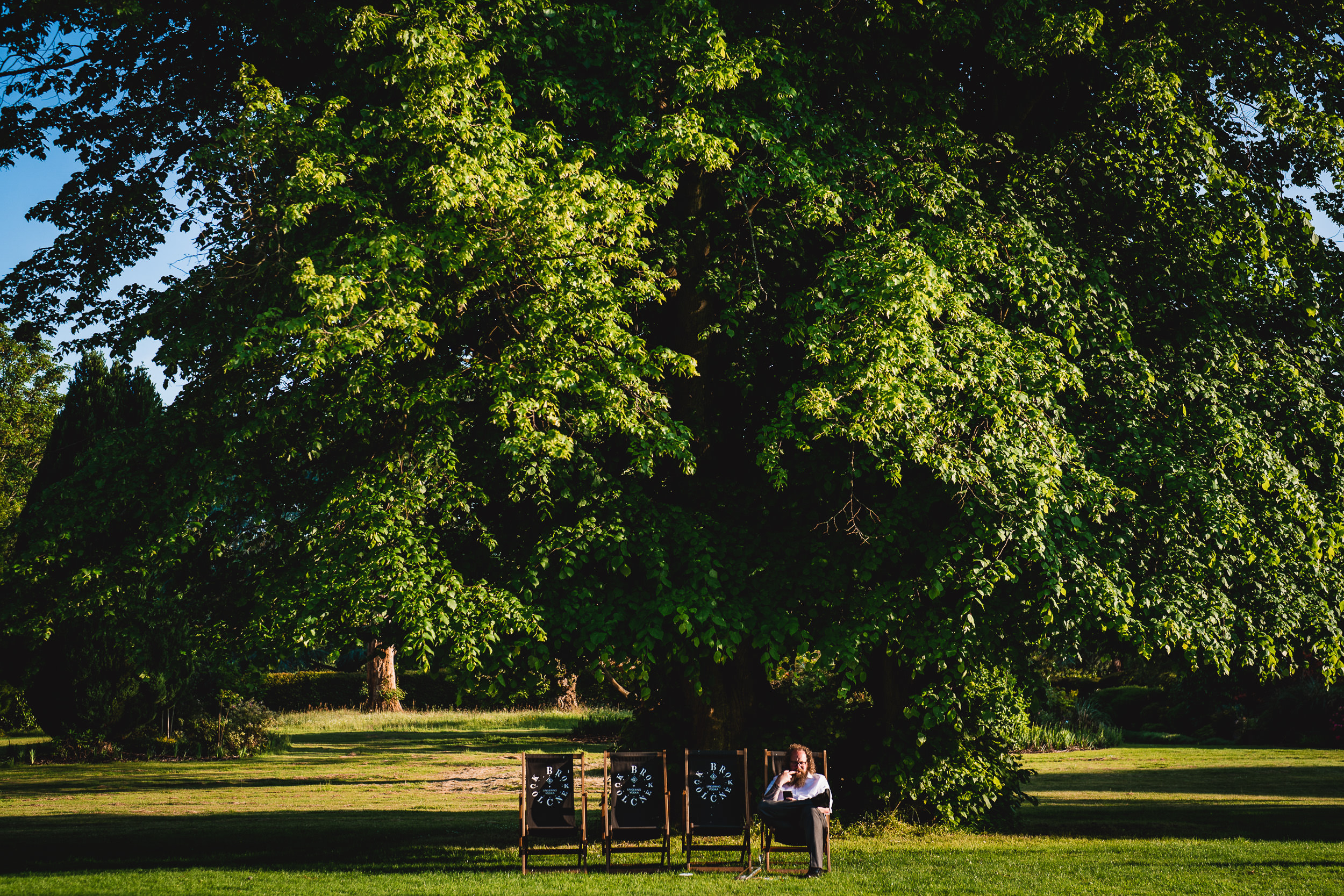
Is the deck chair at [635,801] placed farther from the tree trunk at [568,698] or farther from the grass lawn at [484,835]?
the tree trunk at [568,698]

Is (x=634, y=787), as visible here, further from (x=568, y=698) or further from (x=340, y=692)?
(x=340, y=692)

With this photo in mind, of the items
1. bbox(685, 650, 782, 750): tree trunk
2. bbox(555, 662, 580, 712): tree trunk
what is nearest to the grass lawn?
bbox(685, 650, 782, 750): tree trunk

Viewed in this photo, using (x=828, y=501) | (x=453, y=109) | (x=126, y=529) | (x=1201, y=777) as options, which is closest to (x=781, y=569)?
(x=828, y=501)

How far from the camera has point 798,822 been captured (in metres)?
10.7

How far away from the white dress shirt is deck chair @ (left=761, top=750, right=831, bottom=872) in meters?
0.13

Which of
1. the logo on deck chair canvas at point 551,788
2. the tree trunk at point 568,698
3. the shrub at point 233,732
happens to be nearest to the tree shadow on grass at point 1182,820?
the logo on deck chair canvas at point 551,788

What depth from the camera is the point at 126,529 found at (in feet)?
37.6

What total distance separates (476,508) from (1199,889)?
815cm

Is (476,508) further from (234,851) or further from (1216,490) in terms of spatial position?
(1216,490)

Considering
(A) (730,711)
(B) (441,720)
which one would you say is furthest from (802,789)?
(B) (441,720)

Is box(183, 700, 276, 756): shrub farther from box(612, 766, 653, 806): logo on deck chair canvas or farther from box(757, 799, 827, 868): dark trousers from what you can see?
box(757, 799, 827, 868): dark trousers

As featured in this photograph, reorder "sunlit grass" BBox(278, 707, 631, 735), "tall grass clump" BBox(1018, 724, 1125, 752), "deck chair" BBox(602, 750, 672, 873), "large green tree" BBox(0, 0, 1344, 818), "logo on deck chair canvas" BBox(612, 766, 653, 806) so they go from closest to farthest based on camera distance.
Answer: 1. "large green tree" BBox(0, 0, 1344, 818)
2. "deck chair" BBox(602, 750, 672, 873)
3. "logo on deck chair canvas" BBox(612, 766, 653, 806)
4. "tall grass clump" BBox(1018, 724, 1125, 752)
5. "sunlit grass" BBox(278, 707, 631, 735)

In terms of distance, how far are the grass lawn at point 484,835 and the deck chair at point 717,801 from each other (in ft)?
1.82

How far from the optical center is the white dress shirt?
10.7 metres
